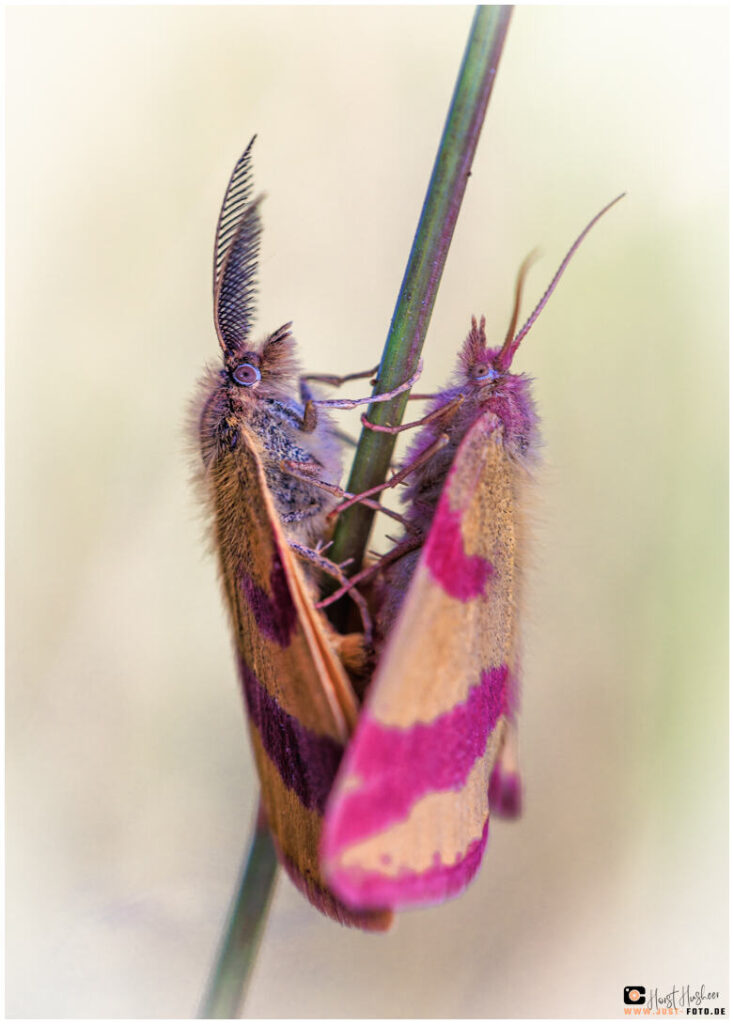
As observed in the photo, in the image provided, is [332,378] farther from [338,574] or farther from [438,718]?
[438,718]

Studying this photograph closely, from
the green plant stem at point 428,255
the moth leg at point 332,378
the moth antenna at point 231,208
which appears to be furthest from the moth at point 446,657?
the moth antenna at point 231,208

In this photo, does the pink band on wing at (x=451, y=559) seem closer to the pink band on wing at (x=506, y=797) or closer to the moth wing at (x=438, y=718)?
the moth wing at (x=438, y=718)

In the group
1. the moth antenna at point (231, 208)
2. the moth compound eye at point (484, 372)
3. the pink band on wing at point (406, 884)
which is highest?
the moth antenna at point (231, 208)

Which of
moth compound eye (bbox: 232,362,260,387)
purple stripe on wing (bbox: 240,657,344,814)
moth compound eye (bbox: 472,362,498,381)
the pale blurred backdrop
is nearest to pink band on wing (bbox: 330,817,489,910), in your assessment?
purple stripe on wing (bbox: 240,657,344,814)

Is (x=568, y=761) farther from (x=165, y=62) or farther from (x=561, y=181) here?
(x=165, y=62)

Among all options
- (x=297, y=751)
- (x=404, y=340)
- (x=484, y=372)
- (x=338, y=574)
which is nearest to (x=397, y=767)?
(x=297, y=751)

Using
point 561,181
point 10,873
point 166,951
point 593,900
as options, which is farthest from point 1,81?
point 593,900
